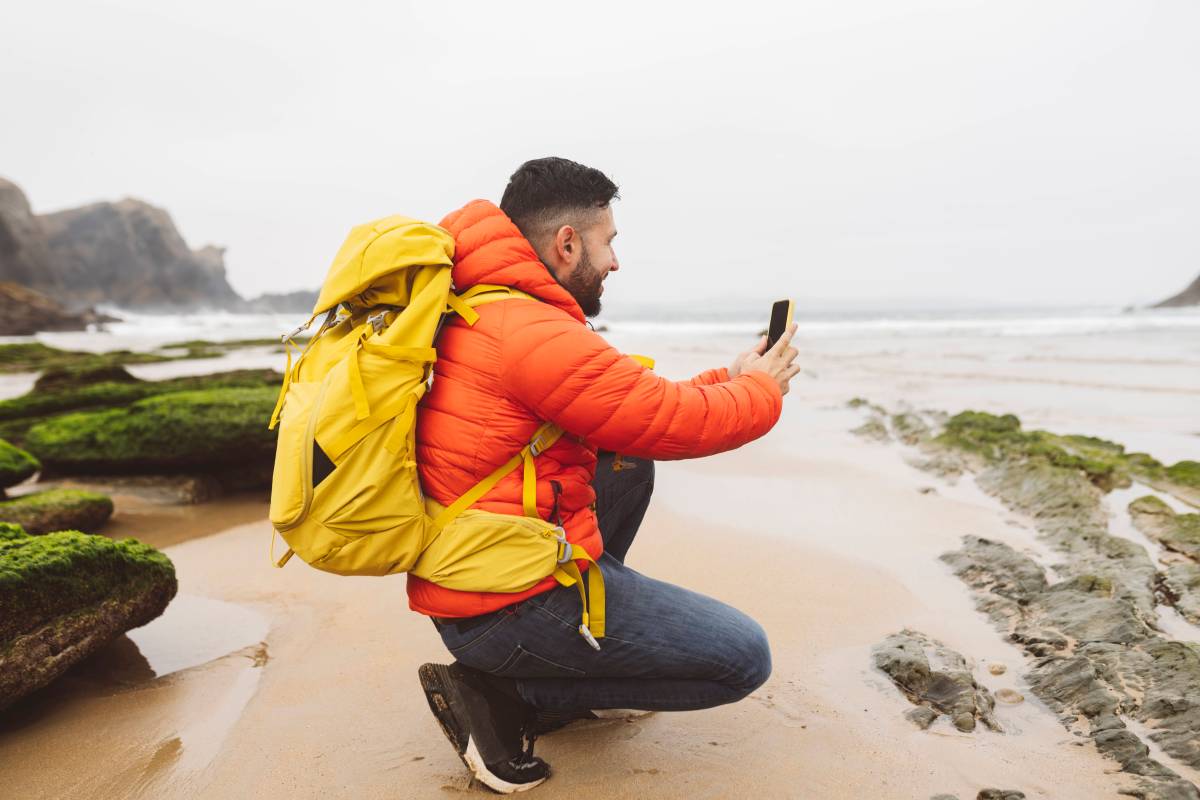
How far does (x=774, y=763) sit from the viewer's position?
2.80 m

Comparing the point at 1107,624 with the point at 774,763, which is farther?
the point at 1107,624

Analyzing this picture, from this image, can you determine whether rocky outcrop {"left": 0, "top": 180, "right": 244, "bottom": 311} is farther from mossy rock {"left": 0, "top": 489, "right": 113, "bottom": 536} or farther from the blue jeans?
the blue jeans

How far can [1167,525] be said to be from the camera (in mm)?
5387

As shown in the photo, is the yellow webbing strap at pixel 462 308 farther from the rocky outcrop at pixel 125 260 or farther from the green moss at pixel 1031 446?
the rocky outcrop at pixel 125 260

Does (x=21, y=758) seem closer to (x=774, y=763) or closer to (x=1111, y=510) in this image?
(x=774, y=763)

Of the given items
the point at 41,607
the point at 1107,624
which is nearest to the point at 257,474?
the point at 41,607

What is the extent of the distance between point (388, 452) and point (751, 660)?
4.84 feet

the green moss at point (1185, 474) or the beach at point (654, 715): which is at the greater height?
the green moss at point (1185, 474)

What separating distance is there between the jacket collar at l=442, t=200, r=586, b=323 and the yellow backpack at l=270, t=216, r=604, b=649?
0.04 meters

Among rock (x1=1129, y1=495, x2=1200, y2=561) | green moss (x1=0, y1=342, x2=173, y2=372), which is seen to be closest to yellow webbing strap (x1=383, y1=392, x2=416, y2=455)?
rock (x1=1129, y1=495, x2=1200, y2=561)

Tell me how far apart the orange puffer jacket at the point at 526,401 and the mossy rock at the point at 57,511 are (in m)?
4.17

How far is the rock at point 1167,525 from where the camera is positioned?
4.98 metres

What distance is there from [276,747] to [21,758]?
94 centimetres

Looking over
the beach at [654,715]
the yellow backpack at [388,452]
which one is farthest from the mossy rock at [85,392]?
the yellow backpack at [388,452]
